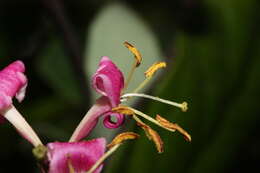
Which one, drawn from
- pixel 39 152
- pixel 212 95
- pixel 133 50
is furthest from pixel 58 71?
pixel 39 152

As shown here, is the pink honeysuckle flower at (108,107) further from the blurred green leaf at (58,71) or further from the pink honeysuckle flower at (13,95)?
the blurred green leaf at (58,71)

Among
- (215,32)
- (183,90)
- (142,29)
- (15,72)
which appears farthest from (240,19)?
(15,72)

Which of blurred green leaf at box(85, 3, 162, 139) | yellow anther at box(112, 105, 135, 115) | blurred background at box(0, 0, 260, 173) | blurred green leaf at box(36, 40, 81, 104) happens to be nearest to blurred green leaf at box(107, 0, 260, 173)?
blurred background at box(0, 0, 260, 173)

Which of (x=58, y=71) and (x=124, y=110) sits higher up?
(x=124, y=110)

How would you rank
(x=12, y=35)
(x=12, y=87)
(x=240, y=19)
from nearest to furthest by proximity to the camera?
(x=12, y=87) → (x=240, y=19) → (x=12, y=35)

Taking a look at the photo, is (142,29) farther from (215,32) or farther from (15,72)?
(15,72)

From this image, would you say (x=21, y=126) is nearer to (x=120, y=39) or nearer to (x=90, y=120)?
(x=90, y=120)
